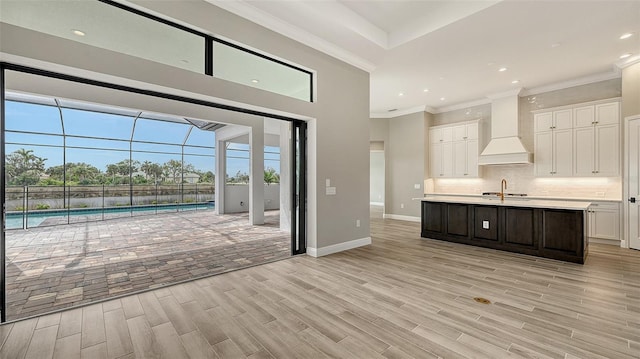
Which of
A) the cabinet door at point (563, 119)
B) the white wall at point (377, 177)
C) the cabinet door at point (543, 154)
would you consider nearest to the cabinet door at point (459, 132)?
the cabinet door at point (543, 154)

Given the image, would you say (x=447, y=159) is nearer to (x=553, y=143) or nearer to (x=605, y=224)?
(x=553, y=143)

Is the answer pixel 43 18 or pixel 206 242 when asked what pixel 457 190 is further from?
pixel 43 18

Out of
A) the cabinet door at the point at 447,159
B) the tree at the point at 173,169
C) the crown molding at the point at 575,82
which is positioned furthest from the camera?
the tree at the point at 173,169

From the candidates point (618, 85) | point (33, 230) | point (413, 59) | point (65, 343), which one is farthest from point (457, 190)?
point (33, 230)

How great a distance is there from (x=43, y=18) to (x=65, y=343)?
266 cm

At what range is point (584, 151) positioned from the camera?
570 cm

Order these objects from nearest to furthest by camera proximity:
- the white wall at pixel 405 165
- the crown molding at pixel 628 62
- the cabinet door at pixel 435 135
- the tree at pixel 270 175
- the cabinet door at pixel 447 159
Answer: the crown molding at pixel 628 62 → the cabinet door at pixel 447 159 → the cabinet door at pixel 435 135 → the white wall at pixel 405 165 → the tree at pixel 270 175

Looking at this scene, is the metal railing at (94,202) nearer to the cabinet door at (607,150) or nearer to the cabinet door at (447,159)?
the cabinet door at (447,159)

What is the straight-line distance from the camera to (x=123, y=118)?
10.1 m

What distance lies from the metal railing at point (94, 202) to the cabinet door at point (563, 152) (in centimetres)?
1245

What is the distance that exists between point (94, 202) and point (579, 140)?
1449 cm

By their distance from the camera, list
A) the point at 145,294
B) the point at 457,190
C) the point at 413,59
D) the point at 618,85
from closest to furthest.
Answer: the point at 145,294 < the point at 413,59 < the point at 618,85 < the point at 457,190

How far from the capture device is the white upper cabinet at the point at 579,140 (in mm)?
5391

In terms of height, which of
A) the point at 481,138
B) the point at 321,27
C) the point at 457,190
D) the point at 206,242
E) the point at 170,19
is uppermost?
the point at 321,27
